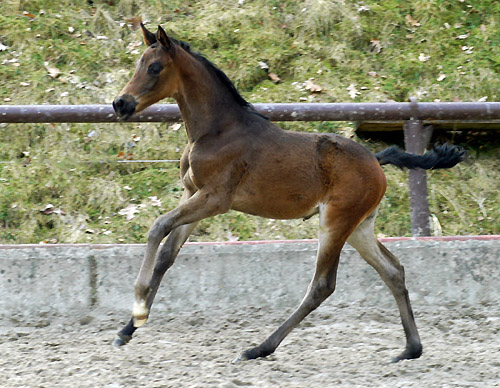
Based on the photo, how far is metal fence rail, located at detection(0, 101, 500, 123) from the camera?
561 centimetres

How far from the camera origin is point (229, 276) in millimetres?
5586

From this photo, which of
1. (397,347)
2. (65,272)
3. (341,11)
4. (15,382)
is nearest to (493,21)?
(341,11)

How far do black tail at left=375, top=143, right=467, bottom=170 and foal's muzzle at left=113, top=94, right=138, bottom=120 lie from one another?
1.74m

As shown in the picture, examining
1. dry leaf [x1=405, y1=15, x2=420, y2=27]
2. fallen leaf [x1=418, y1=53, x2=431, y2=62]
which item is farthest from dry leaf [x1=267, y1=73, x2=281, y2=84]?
dry leaf [x1=405, y1=15, x2=420, y2=27]

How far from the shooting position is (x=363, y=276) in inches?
221

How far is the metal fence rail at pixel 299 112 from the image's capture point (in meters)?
5.61

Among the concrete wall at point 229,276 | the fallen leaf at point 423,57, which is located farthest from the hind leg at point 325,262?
the fallen leaf at point 423,57

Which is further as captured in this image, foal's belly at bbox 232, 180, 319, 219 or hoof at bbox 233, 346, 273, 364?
foal's belly at bbox 232, 180, 319, 219

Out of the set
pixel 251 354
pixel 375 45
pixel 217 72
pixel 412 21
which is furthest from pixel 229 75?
pixel 251 354

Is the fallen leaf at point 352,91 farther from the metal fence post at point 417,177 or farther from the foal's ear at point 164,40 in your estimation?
the foal's ear at point 164,40

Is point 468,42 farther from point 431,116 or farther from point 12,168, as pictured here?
point 12,168

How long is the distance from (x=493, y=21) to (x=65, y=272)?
655cm

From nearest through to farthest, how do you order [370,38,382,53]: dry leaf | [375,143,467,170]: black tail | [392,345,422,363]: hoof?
[392,345,422,363]: hoof, [375,143,467,170]: black tail, [370,38,382,53]: dry leaf

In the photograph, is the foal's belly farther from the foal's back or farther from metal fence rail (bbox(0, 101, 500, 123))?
metal fence rail (bbox(0, 101, 500, 123))
